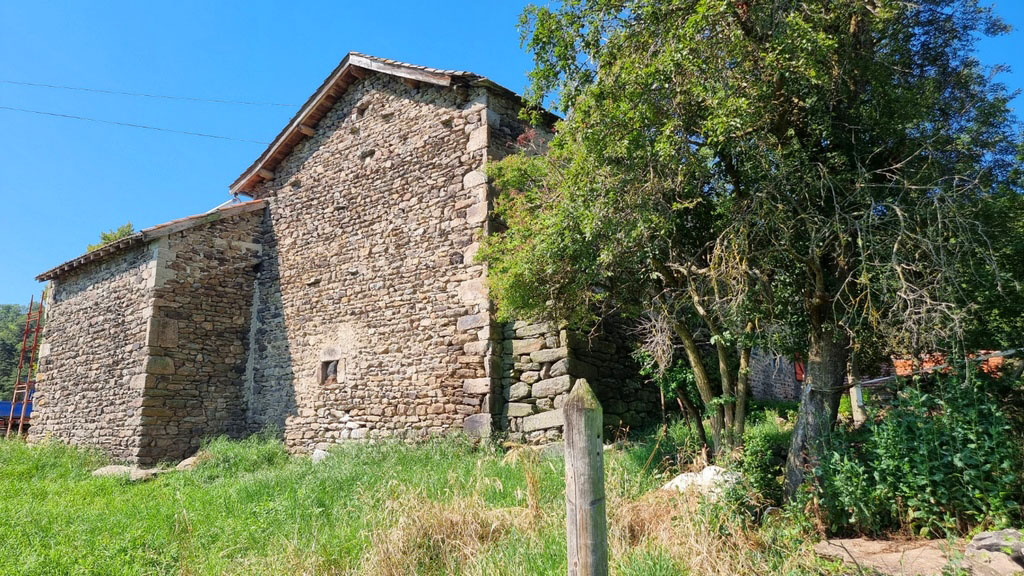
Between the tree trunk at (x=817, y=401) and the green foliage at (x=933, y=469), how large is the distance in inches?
12.1

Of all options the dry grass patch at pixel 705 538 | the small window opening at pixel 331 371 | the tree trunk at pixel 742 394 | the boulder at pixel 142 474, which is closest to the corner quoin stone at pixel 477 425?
the small window opening at pixel 331 371

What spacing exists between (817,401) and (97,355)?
12.9 meters

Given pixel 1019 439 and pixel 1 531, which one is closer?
pixel 1019 439

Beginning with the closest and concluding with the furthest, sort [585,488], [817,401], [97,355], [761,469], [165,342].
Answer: [585,488], [761,469], [817,401], [165,342], [97,355]

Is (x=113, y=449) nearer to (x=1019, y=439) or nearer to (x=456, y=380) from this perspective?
(x=456, y=380)

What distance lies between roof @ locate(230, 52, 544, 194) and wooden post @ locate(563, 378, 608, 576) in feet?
24.6

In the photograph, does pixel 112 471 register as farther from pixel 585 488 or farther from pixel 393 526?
pixel 585 488

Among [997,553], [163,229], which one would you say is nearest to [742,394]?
[997,553]

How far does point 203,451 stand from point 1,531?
15.6ft

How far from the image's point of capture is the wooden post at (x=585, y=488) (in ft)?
9.91

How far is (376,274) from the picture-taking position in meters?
10.4

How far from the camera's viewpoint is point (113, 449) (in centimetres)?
1142

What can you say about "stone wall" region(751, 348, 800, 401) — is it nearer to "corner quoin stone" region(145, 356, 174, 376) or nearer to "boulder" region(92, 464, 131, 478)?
"corner quoin stone" region(145, 356, 174, 376)

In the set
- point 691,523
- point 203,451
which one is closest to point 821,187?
point 691,523
